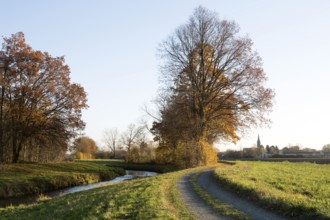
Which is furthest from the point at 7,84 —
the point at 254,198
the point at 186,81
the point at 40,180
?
the point at 254,198

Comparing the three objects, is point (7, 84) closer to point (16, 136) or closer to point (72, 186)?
point (16, 136)

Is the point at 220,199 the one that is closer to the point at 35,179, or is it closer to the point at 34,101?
the point at 35,179

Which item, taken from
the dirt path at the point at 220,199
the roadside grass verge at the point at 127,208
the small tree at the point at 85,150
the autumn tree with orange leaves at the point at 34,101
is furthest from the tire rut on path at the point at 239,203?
the small tree at the point at 85,150

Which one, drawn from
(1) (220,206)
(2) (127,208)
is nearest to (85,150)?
(2) (127,208)

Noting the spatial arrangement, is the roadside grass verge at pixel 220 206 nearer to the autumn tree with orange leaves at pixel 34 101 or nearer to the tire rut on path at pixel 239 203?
the tire rut on path at pixel 239 203

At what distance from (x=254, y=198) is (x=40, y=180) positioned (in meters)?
23.9

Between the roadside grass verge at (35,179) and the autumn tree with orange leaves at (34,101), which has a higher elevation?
the autumn tree with orange leaves at (34,101)

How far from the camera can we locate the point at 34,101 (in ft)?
125

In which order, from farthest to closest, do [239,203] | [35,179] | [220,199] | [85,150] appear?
1. [85,150]
2. [35,179]
3. [220,199]
4. [239,203]

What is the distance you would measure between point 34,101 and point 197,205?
30.2 metres

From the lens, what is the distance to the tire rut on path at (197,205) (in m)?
11.1

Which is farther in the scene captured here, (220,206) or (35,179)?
(35,179)

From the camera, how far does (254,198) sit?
43.1 ft

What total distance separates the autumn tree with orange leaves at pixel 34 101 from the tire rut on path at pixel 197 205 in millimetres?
25933
